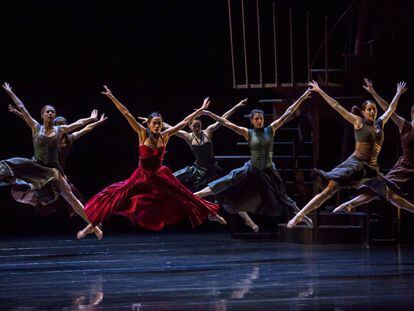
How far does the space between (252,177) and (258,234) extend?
111 cm

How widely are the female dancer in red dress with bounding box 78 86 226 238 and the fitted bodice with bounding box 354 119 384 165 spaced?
1.42m

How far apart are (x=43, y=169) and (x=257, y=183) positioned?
2002mm

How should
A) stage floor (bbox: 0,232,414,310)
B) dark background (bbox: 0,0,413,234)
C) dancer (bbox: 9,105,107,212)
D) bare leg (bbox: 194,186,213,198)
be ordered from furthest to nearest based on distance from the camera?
1. dark background (bbox: 0,0,413,234)
2. bare leg (bbox: 194,186,213,198)
3. dancer (bbox: 9,105,107,212)
4. stage floor (bbox: 0,232,414,310)

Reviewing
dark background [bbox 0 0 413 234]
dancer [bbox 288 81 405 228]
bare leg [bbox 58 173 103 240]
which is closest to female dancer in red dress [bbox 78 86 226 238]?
bare leg [bbox 58 173 103 240]

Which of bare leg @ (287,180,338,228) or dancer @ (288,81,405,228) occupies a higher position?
dancer @ (288,81,405,228)

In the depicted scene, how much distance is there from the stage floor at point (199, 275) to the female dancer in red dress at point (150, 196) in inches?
13.7

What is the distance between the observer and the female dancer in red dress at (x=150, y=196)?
7410mm

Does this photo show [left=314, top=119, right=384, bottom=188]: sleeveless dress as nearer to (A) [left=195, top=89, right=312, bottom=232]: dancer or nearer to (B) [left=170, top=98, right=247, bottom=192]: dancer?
(A) [left=195, top=89, right=312, bottom=232]: dancer

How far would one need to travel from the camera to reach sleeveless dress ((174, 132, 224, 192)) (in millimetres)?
8977

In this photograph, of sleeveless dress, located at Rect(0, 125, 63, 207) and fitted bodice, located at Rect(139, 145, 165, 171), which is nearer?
fitted bodice, located at Rect(139, 145, 165, 171)

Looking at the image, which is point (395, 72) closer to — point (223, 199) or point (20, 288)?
point (223, 199)

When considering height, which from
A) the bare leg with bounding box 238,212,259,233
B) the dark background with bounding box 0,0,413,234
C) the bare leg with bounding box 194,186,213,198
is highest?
the dark background with bounding box 0,0,413,234

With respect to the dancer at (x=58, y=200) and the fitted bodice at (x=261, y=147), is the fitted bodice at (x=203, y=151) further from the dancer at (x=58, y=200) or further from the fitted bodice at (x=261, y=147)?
the dancer at (x=58, y=200)

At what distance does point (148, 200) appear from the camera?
7.41m
